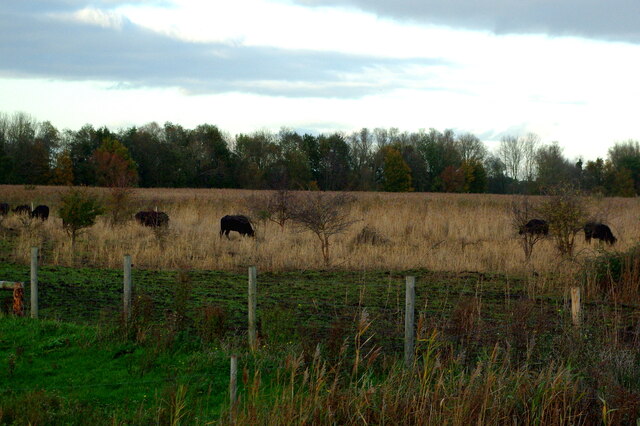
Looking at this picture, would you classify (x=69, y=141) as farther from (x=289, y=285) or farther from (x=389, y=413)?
(x=389, y=413)

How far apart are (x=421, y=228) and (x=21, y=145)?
51.0 meters

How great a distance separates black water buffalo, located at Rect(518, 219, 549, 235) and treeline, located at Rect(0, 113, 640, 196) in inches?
1567

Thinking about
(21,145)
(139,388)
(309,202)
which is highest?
(21,145)

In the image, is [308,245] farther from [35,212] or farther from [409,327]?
[35,212]

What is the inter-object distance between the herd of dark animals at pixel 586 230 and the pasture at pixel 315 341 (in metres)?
0.70

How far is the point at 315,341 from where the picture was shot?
945 centimetres

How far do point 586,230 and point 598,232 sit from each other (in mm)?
879

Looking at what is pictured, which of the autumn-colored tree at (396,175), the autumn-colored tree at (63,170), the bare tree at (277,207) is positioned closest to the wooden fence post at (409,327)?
the bare tree at (277,207)

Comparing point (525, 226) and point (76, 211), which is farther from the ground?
point (76, 211)

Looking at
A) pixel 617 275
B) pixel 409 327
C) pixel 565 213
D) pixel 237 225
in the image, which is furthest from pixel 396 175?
pixel 409 327

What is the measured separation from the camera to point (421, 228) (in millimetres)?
26656

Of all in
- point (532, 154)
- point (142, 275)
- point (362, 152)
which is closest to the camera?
point (142, 275)

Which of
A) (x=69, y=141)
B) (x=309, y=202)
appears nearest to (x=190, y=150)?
(x=69, y=141)

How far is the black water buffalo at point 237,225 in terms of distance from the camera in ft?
79.9
